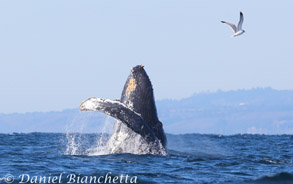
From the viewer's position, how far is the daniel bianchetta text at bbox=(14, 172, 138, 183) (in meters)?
12.2

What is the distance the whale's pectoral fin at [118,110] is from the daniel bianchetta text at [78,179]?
75.9 inches

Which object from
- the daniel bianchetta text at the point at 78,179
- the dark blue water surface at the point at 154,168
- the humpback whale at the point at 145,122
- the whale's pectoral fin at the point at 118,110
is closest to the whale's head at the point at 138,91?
the humpback whale at the point at 145,122

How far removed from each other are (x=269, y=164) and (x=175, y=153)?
2.70 metres

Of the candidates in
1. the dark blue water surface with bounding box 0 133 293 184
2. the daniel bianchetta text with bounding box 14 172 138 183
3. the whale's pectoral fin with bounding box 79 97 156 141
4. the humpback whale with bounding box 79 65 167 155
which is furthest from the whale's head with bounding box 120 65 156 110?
the daniel bianchetta text with bounding box 14 172 138 183

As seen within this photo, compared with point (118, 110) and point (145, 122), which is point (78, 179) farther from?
point (145, 122)

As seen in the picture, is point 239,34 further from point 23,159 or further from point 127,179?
point 127,179

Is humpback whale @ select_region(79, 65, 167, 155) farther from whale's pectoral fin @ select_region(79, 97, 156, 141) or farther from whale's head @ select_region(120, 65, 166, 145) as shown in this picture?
whale's pectoral fin @ select_region(79, 97, 156, 141)

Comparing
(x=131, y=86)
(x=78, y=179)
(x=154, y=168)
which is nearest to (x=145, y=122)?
(x=131, y=86)

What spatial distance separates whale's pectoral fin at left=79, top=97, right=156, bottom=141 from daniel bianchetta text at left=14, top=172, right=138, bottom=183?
6.33 ft

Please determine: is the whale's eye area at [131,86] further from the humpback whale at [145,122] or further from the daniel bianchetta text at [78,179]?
the daniel bianchetta text at [78,179]

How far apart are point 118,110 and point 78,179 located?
102 inches

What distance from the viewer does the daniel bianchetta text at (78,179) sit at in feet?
40.0

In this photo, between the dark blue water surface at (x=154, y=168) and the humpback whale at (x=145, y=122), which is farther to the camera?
the humpback whale at (x=145, y=122)

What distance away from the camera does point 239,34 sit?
26625mm
